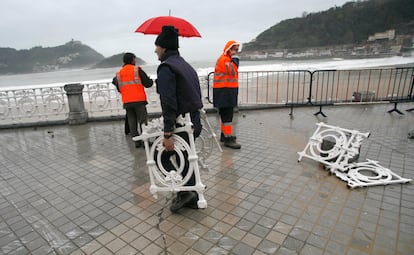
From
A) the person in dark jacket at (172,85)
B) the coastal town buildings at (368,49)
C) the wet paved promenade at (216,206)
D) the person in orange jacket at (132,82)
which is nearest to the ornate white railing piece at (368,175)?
the wet paved promenade at (216,206)

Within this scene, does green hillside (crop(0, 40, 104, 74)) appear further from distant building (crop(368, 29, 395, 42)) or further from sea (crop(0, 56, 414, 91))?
distant building (crop(368, 29, 395, 42))

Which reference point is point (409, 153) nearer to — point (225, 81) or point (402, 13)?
point (225, 81)

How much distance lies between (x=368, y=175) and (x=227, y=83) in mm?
2818

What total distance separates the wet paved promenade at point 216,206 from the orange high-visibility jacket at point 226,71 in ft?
4.38

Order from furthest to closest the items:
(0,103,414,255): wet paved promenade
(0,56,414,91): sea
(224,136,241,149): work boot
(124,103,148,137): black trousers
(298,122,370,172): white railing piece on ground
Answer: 1. (0,56,414,91): sea
2. (124,103,148,137): black trousers
3. (224,136,241,149): work boot
4. (298,122,370,172): white railing piece on ground
5. (0,103,414,255): wet paved promenade

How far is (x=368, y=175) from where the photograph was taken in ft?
12.0

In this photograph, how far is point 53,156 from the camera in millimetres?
4895

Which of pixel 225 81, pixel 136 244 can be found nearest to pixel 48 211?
pixel 136 244

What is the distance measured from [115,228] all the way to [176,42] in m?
2.12

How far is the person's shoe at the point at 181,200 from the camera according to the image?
2.84 m

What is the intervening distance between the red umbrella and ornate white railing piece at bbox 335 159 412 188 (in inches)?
120

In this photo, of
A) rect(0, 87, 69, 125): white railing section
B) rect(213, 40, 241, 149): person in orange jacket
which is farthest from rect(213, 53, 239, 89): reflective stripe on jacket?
rect(0, 87, 69, 125): white railing section

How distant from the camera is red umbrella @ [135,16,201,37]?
3.37m

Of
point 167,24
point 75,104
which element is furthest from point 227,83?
point 75,104
